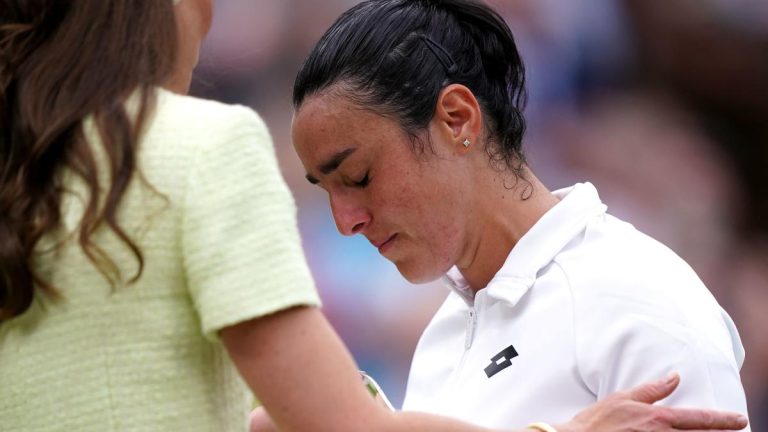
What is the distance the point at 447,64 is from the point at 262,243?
3.15ft

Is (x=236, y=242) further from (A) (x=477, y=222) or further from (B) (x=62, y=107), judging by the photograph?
(A) (x=477, y=222)

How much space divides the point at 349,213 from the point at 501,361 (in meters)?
0.38

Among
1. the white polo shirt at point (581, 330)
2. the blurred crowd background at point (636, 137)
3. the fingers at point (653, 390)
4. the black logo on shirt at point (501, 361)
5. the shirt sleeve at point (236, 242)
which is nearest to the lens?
the shirt sleeve at point (236, 242)

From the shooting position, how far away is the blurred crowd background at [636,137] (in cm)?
367

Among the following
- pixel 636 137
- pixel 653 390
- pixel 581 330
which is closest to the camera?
pixel 653 390

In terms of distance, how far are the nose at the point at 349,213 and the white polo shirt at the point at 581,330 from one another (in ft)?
0.77

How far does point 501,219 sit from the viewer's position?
2.04 metres

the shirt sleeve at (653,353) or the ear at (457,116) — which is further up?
the ear at (457,116)

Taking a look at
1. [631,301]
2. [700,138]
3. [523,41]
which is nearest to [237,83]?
[523,41]

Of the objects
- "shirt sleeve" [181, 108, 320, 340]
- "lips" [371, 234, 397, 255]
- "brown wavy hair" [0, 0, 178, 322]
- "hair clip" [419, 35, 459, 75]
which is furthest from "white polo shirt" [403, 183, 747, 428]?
"brown wavy hair" [0, 0, 178, 322]

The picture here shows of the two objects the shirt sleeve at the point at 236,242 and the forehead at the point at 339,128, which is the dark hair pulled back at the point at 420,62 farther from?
the shirt sleeve at the point at 236,242

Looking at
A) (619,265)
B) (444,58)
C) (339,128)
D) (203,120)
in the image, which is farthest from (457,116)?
(203,120)

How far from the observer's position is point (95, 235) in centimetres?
116

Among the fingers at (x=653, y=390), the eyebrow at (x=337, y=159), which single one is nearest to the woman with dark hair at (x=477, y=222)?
the eyebrow at (x=337, y=159)
